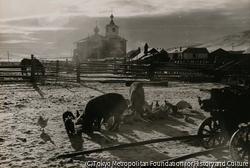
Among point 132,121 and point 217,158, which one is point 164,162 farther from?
point 132,121

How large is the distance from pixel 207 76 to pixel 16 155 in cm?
1696

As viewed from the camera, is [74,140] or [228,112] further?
[74,140]

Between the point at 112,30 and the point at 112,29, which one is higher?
the point at 112,29

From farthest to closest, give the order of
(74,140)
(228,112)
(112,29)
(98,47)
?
(112,29)
(98,47)
(74,140)
(228,112)

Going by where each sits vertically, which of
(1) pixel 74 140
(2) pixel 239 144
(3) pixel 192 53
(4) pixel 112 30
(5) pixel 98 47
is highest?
(4) pixel 112 30

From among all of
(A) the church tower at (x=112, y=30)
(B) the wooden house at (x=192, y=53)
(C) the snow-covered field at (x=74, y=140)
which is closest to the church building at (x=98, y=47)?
(A) the church tower at (x=112, y=30)

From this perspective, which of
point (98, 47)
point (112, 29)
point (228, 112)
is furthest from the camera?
point (112, 29)

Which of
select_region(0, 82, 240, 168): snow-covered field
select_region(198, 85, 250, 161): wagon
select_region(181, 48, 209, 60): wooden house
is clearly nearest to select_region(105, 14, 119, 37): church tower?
select_region(181, 48, 209, 60): wooden house

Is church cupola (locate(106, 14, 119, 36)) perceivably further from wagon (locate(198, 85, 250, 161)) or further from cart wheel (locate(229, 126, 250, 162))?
cart wheel (locate(229, 126, 250, 162))

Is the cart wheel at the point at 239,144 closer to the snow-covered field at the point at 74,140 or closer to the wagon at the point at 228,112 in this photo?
the snow-covered field at the point at 74,140

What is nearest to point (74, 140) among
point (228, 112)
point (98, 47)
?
point (228, 112)

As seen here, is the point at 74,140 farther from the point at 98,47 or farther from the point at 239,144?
the point at 98,47

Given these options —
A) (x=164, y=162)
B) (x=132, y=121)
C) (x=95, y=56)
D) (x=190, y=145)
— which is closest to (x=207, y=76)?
(x=132, y=121)

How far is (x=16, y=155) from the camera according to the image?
14.0 feet
